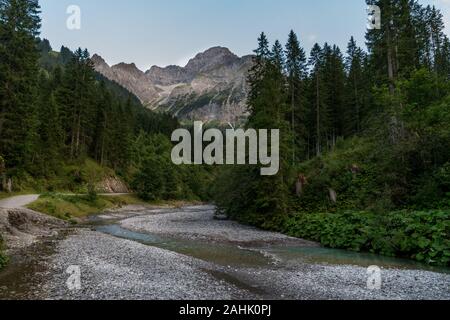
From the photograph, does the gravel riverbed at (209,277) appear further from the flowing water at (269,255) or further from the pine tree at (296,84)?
the pine tree at (296,84)

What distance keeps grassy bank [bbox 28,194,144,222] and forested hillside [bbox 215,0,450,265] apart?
59.6 ft

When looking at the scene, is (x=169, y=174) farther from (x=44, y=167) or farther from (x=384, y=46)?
(x=384, y=46)

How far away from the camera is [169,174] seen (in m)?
75.9

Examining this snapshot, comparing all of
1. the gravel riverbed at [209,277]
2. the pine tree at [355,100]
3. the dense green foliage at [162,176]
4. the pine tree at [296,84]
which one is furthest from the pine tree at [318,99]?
the gravel riverbed at [209,277]

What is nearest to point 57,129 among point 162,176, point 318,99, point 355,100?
point 162,176

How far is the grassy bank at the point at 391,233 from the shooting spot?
19328 mm

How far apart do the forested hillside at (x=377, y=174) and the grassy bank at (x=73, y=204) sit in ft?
59.6

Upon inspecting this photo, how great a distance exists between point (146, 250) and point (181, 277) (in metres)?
6.67

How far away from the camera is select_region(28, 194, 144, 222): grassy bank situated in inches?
1356

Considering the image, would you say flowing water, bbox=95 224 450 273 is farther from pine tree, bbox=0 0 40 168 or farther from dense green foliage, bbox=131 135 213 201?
dense green foliage, bbox=131 135 213 201

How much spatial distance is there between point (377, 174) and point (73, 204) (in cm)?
3706

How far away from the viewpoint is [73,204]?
4244 centimetres
